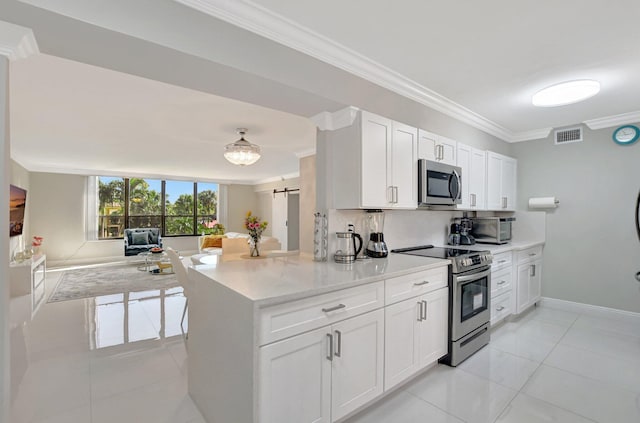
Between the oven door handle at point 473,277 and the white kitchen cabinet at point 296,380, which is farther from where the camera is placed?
the oven door handle at point 473,277

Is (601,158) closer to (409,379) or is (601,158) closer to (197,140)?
(409,379)

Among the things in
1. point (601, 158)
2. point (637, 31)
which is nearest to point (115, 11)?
point (637, 31)

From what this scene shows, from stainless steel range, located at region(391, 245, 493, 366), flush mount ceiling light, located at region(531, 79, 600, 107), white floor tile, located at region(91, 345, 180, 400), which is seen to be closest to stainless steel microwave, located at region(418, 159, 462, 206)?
stainless steel range, located at region(391, 245, 493, 366)

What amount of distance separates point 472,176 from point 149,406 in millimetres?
3694

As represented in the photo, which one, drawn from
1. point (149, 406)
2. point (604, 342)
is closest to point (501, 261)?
point (604, 342)

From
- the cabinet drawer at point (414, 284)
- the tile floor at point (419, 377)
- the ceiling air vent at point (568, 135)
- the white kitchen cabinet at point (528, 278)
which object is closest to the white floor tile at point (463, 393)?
the tile floor at point (419, 377)

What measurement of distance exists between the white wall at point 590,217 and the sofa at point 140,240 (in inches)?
326

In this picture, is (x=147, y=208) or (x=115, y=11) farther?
(x=147, y=208)

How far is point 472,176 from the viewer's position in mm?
3518

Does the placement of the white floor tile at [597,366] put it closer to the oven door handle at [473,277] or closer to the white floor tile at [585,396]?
the white floor tile at [585,396]

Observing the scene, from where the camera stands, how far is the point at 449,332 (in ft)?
8.38

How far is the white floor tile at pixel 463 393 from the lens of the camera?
1988 mm

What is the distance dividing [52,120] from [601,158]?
667 centimetres

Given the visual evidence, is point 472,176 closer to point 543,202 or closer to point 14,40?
point 543,202
